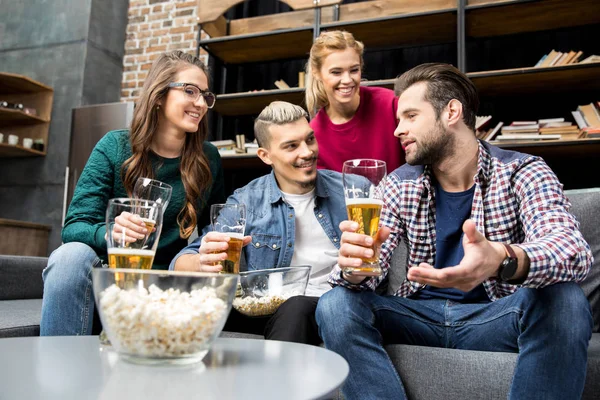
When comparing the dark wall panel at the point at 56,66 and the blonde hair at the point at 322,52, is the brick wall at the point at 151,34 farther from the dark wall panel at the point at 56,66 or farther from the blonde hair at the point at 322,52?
the blonde hair at the point at 322,52

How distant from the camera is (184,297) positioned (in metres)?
0.73

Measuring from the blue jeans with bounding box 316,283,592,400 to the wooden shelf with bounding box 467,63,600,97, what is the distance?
7.80 ft

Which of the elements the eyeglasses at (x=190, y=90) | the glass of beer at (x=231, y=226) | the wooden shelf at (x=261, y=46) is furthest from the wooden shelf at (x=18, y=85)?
the glass of beer at (x=231, y=226)

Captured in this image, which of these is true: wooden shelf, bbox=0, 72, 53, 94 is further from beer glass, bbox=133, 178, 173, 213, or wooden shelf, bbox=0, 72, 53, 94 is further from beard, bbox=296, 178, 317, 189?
beer glass, bbox=133, 178, 173, 213

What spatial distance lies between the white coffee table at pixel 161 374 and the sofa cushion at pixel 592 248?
36.4 inches

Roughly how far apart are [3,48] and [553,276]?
221 inches

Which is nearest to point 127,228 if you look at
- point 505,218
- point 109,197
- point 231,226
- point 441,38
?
point 231,226

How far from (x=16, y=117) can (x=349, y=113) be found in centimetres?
358

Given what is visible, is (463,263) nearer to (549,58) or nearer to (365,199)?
(365,199)

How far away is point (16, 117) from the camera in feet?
15.4

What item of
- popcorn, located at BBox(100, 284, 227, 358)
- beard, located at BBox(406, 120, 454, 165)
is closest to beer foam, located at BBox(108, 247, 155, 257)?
popcorn, located at BBox(100, 284, 227, 358)

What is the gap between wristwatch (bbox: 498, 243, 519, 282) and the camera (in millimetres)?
1035

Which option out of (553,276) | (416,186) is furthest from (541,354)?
(416,186)

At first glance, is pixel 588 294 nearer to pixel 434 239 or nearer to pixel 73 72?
pixel 434 239
